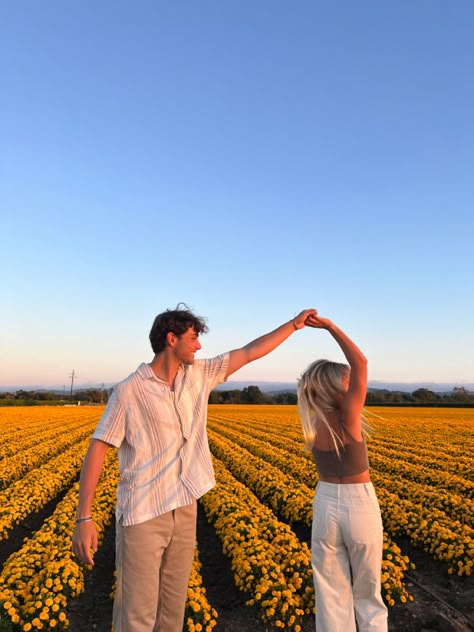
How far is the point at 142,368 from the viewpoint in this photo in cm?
288

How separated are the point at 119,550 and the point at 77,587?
10.6 feet

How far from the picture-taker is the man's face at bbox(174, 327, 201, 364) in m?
2.90

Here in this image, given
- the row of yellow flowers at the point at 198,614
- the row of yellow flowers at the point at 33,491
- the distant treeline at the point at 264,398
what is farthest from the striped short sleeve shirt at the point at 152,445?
the distant treeline at the point at 264,398

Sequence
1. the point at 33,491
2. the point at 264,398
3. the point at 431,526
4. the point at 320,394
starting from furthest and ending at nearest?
the point at 264,398, the point at 33,491, the point at 431,526, the point at 320,394

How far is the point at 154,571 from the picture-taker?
2.67m

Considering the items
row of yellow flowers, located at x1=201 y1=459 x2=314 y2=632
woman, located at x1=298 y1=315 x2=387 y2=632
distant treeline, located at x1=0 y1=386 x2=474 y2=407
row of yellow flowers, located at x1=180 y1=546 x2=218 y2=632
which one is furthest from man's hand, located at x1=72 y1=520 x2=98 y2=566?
distant treeline, located at x1=0 y1=386 x2=474 y2=407

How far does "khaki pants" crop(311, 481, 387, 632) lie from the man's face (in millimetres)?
1243

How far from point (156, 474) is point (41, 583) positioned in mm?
3575

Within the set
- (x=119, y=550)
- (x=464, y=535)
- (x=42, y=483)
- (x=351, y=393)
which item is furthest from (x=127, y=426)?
(x=42, y=483)

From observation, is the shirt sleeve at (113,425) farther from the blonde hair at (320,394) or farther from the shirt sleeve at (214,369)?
the blonde hair at (320,394)

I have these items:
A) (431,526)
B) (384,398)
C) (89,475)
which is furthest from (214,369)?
(384,398)

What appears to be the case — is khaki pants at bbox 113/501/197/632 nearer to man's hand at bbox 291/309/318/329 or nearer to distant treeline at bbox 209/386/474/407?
man's hand at bbox 291/309/318/329

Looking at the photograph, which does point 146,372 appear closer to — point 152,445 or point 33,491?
point 152,445

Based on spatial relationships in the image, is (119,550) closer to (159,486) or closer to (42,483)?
(159,486)
